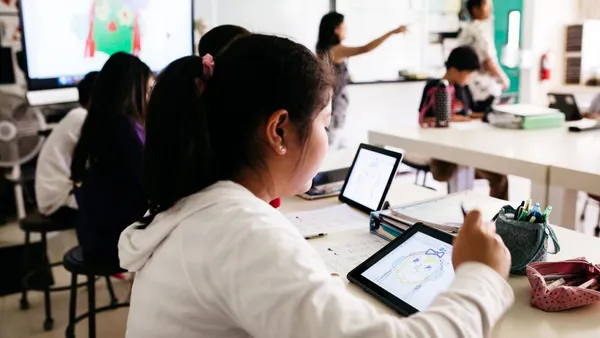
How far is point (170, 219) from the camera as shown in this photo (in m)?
0.81

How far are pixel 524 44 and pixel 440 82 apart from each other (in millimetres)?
2756

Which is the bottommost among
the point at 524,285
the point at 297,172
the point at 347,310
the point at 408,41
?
the point at 524,285

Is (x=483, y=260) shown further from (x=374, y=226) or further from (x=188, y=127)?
(x=374, y=226)

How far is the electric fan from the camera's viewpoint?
11.0ft

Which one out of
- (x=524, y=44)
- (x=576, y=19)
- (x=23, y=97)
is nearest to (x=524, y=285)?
(x=23, y=97)

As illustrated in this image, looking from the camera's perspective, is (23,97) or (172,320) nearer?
(172,320)

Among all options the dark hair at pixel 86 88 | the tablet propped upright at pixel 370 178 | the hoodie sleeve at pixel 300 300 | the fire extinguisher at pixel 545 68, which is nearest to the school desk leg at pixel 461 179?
the tablet propped upright at pixel 370 178

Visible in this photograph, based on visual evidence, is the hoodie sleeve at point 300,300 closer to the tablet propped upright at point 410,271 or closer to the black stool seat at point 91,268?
the tablet propped upright at point 410,271

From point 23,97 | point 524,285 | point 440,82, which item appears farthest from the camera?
point 23,97

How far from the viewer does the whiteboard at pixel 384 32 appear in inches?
180

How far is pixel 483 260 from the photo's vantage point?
0.80 m

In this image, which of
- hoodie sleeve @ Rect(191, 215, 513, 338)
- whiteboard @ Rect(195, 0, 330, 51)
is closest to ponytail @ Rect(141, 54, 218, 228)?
hoodie sleeve @ Rect(191, 215, 513, 338)

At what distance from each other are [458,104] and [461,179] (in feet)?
1.56

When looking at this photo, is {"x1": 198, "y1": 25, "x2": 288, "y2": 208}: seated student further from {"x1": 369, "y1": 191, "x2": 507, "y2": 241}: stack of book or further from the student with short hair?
the student with short hair
